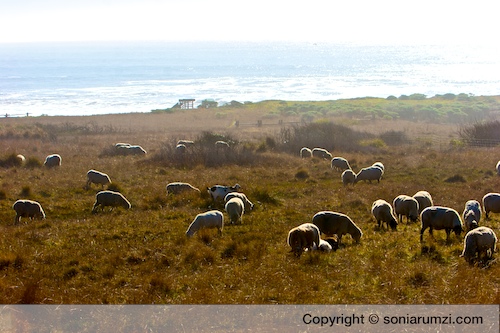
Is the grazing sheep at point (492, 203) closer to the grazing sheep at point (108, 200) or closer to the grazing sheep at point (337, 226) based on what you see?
the grazing sheep at point (337, 226)

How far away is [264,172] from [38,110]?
88819 mm

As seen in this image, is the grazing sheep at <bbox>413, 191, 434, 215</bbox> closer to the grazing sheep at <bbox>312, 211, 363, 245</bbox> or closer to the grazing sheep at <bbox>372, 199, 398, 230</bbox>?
the grazing sheep at <bbox>372, 199, 398, 230</bbox>

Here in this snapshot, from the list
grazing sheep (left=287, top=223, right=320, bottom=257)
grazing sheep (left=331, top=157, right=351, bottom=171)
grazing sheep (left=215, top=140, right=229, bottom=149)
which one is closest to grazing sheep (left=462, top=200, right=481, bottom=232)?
grazing sheep (left=287, top=223, right=320, bottom=257)

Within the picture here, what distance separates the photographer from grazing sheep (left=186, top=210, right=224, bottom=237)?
15.3 meters

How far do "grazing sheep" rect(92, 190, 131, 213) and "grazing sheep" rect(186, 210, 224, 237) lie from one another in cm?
561

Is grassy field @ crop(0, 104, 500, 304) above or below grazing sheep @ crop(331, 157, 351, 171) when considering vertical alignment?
above

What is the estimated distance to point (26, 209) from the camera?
1794 cm

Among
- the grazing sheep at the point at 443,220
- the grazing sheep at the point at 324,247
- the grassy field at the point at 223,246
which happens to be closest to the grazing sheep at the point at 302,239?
the grazing sheep at the point at 324,247

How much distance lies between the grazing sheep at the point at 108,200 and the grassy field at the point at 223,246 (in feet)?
1.09

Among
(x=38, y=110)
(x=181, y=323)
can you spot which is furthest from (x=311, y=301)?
(x=38, y=110)

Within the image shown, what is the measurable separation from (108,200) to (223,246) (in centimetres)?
801

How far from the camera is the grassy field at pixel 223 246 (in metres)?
10.0

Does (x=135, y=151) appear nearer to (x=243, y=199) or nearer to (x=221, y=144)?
(x=221, y=144)

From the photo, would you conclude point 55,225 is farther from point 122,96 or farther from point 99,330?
point 122,96
